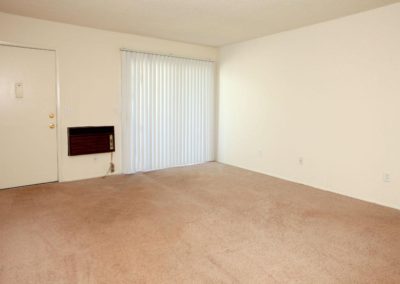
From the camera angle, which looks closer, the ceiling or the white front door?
the ceiling

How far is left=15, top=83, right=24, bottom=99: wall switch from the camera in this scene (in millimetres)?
4375

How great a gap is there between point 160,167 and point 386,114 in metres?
3.78

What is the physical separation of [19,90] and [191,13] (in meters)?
2.70

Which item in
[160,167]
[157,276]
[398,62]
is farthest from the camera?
[160,167]

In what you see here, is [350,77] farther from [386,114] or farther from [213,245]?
[213,245]

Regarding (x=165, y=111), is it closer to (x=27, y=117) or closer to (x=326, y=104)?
(x=27, y=117)

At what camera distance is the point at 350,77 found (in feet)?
13.6

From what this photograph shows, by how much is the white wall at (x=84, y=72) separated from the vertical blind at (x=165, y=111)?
186 millimetres

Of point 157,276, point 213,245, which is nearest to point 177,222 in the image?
point 213,245

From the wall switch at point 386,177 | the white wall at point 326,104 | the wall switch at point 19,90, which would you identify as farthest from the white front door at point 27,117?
the wall switch at point 386,177

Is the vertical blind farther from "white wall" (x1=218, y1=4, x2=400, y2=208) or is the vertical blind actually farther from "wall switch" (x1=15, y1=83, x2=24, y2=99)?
"wall switch" (x1=15, y1=83, x2=24, y2=99)

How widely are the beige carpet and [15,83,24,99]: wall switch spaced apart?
135cm

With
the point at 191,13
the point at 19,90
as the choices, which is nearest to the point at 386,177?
the point at 191,13

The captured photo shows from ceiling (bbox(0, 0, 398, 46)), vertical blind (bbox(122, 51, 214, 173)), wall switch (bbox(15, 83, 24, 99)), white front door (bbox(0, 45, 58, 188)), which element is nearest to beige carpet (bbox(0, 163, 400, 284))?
white front door (bbox(0, 45, 58, 188))
